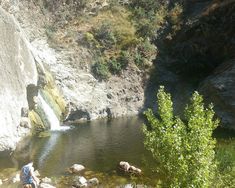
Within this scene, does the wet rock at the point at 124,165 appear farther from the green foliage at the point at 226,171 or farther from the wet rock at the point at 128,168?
the green foliage at the point at 226,171

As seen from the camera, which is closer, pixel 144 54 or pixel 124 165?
pixel 124 165

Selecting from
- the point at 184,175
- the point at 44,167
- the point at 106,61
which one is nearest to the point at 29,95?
the point at 44,167

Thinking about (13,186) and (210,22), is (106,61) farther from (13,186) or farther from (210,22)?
(13,186)

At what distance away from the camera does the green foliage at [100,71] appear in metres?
49.8

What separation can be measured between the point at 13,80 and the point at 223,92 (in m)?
21.7

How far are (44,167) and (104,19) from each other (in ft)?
105

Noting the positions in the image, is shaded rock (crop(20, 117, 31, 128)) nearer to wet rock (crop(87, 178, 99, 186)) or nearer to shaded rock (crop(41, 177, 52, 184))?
shaded rock (crop(41, 177, 52, 184))

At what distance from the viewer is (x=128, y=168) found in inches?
1057

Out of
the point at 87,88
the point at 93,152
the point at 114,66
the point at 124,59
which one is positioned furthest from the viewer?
the point at 124,59

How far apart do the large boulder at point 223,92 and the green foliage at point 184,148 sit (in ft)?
85.4

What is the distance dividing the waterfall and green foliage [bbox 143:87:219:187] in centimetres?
2853

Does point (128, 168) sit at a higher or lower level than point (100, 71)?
lower

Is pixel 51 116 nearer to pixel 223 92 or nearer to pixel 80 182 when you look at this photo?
pixel 80 182

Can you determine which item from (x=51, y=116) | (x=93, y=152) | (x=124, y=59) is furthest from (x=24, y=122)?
(x=124, y=59)
